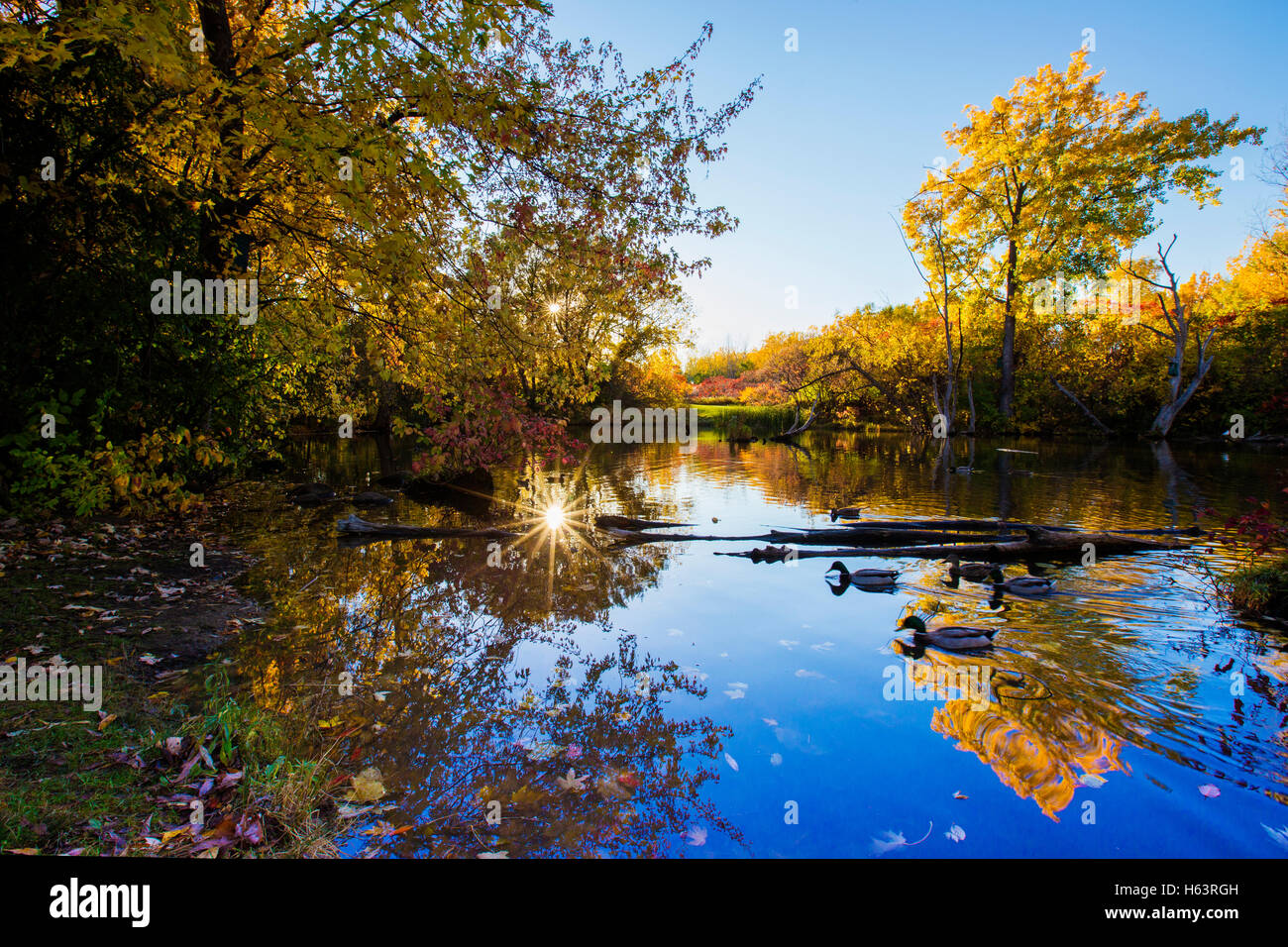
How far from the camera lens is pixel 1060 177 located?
36.1m

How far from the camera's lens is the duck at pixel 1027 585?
799 centimetres

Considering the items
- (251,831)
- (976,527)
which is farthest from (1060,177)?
(251,831)

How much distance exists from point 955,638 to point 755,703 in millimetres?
2624

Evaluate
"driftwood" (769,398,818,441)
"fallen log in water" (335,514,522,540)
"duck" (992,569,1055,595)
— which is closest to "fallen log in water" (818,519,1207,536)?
"duck" (992,569,1055,595)

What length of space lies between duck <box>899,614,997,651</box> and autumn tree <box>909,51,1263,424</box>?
36652 mm

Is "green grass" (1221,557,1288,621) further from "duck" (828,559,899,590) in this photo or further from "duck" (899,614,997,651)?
"duck" (828,559,899,590)

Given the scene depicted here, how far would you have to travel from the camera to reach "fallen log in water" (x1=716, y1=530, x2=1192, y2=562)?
31.2 feet

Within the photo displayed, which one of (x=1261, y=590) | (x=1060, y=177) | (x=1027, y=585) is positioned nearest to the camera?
(x=1261, y=590)

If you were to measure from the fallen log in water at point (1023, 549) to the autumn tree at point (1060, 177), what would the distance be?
31953 millimetres

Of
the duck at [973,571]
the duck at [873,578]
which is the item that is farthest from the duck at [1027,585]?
the duck at [873,578]

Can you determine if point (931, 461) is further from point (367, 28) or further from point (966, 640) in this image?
point (367, 28)

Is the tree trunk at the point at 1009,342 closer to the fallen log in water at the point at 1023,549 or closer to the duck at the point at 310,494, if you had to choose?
the fallen log in water at the point at 1023,549

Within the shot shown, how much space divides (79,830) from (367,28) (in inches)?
265

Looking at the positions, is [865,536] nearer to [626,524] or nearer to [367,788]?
[626,524]
